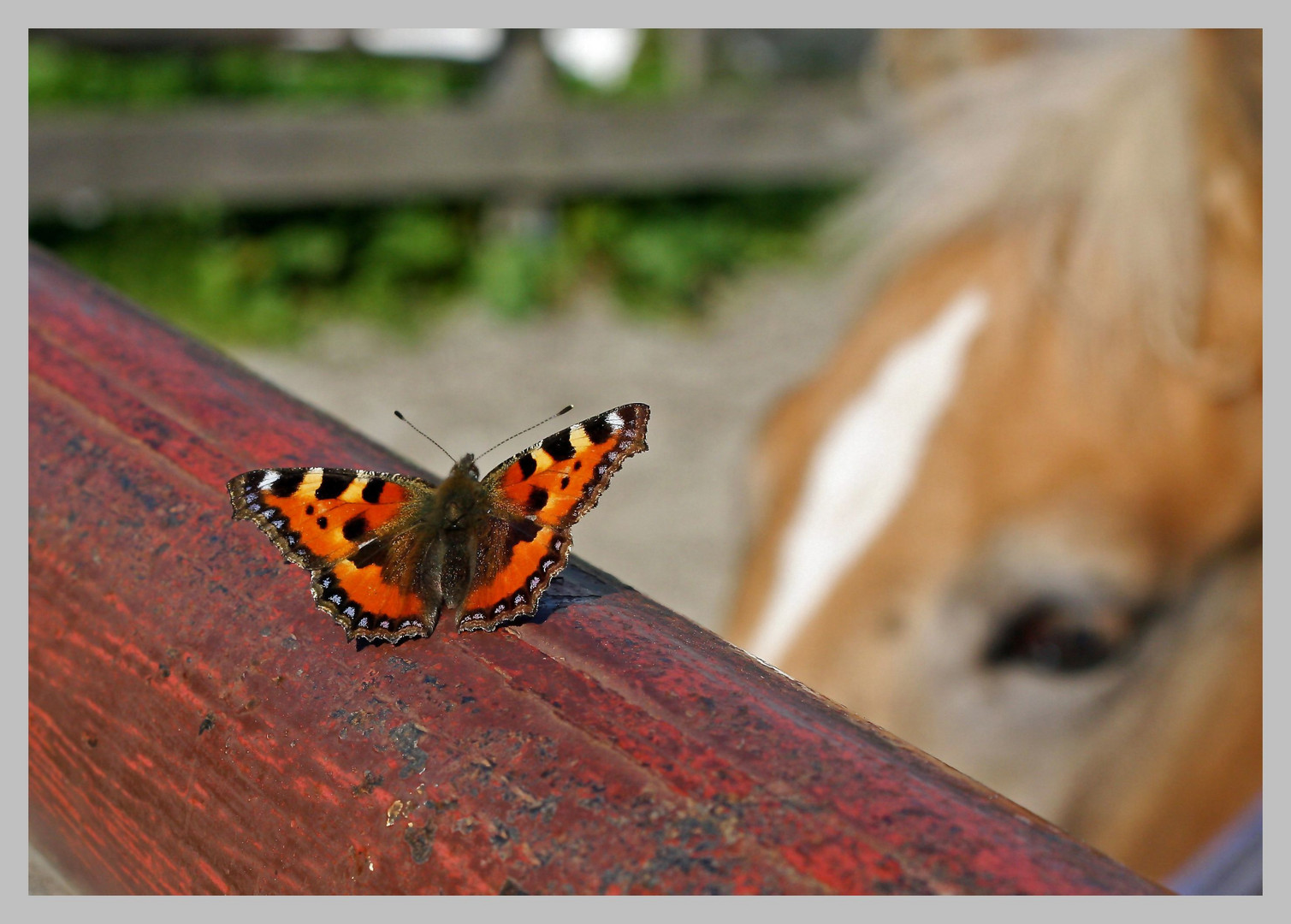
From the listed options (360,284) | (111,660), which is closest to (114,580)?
(111,660)

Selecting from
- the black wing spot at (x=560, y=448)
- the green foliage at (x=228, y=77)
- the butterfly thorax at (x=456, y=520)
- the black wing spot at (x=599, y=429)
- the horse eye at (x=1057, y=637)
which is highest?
the green foliage at (x=228, y=77)

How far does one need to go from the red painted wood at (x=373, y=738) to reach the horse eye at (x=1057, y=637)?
1.46 m

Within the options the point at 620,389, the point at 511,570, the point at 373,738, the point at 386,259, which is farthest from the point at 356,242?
the point at 373,738

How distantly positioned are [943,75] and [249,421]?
2.58m

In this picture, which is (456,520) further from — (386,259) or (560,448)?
(386,259)

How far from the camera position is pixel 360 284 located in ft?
19.9

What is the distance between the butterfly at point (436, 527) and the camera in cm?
57

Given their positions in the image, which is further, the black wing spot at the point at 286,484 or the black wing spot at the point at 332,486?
the black wing spot at the point at 332,486

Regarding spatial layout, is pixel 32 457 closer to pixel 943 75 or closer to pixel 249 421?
pixel 249 421

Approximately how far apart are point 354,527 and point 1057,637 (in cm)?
141

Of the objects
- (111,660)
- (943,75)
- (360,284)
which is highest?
(943,75)

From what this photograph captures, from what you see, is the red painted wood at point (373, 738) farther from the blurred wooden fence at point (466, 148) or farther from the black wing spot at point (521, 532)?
the blurred wooden fence at point (466, 148)

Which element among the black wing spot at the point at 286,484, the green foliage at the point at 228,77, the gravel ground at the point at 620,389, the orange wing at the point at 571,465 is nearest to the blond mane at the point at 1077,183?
the orange wing at the point at 571,465

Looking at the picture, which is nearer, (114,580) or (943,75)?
(114,580)
